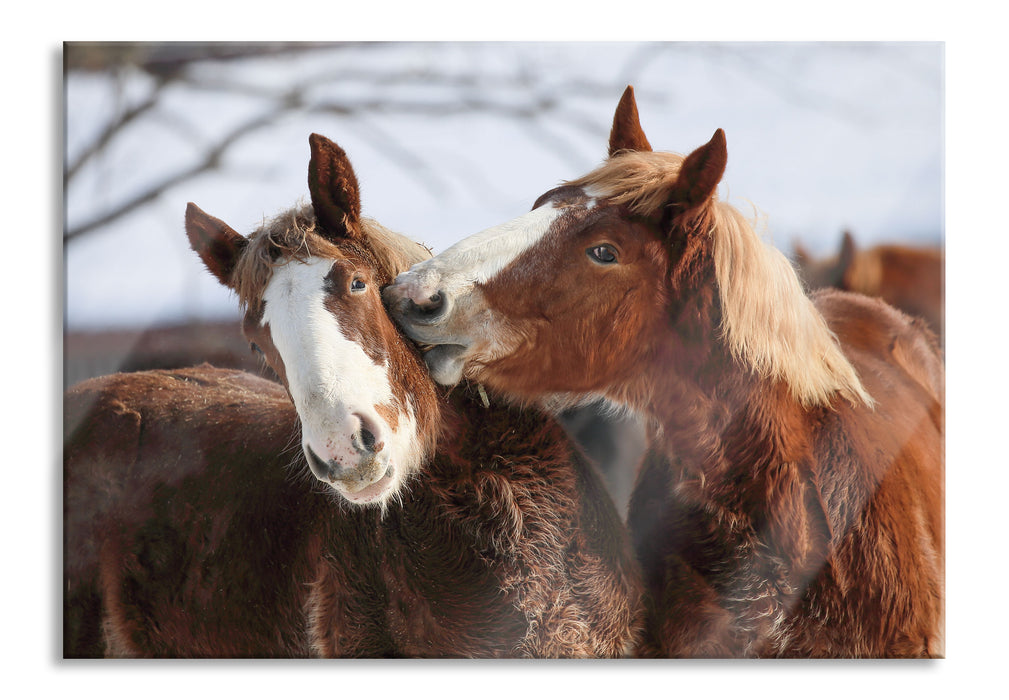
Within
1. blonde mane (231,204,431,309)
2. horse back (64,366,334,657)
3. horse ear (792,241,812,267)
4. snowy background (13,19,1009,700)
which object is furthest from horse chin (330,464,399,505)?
horse ear (792,241,812,267)

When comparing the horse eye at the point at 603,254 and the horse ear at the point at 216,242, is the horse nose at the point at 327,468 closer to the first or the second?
the horse ear at the point at 216,242

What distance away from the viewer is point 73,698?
6.93 ft

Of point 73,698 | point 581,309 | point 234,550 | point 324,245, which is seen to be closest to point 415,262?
point 324,245

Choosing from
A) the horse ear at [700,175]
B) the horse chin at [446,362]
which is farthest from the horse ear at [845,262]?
the horse chin at [446,362]

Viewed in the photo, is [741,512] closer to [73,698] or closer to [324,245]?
[324,245]

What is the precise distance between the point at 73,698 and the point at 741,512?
65.5 inches

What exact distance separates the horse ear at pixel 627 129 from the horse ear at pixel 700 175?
0.99ft

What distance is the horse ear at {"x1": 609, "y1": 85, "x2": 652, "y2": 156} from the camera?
1.91m

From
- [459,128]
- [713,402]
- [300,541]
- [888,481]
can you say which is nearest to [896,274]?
[888,481]

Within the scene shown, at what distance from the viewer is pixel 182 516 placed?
1.99 meters

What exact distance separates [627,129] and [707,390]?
613 mm

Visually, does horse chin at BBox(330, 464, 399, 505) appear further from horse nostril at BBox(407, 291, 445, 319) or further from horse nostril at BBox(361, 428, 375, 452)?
horse nostril at BBox(407, 291, 445, 319)

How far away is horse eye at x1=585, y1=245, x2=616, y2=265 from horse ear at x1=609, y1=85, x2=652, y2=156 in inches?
13.2

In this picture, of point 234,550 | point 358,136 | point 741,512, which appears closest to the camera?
point 741,512
